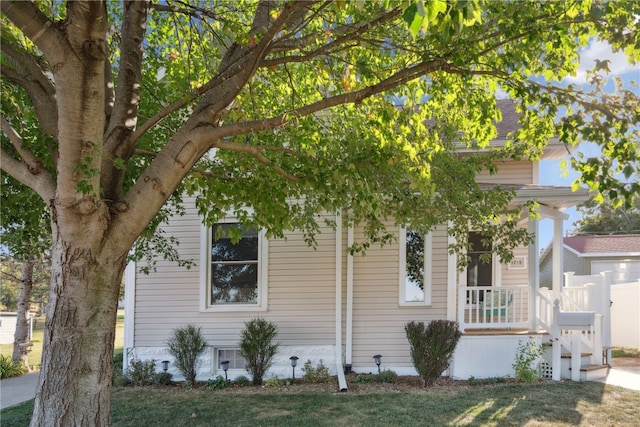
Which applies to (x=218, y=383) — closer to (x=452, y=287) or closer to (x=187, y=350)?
(x=187, y=350)

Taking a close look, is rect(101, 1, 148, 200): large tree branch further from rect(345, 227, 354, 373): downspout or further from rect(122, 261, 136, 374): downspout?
rect(122, 261, 136, 374): downspout

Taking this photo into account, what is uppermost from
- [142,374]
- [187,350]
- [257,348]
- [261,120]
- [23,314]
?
[261,120]

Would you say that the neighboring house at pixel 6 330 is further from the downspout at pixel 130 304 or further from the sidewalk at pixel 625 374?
the sidewalk at pixel 625 374

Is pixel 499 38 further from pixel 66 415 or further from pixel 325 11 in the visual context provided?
pixel 66 415

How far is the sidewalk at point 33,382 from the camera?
302 inches

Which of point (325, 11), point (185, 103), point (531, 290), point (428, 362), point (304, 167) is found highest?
point (325, 11)

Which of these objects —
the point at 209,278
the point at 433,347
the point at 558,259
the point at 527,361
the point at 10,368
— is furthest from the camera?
the point at 10,368

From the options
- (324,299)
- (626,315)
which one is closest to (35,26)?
(324,299)

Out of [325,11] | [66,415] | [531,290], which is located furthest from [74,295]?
[531,290]

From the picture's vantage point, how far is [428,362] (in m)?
7.83

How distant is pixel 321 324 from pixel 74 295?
5.95 metres

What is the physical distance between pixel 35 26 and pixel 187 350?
6449 millimetres

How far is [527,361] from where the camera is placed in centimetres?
798

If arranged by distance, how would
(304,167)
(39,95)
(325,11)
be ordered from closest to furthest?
(39,95) → (304,167) → (325,11)
